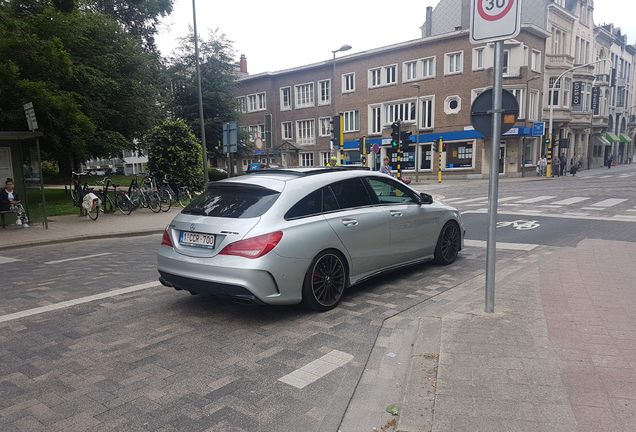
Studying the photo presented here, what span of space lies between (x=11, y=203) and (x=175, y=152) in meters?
7.54

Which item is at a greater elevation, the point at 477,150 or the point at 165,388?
the point at 477,150

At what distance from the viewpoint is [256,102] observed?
54.1 meters

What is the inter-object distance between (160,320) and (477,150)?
36267mm

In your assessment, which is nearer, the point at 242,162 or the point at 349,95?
the point at 349,95

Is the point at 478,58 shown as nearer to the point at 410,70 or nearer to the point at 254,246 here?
the point at 410,70

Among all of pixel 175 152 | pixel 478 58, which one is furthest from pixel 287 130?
pixel 175 152

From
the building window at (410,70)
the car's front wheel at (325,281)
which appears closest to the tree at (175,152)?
the car's front wheel at (325,281)

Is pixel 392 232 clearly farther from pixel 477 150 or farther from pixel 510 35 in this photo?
pixel 477 150

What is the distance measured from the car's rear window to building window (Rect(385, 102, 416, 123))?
125 feet

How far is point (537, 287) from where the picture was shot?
5.55 metres

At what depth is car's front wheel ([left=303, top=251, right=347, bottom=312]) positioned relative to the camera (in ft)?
15.6

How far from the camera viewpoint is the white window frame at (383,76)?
42.0m

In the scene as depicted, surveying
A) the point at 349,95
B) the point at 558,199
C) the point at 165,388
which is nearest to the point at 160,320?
the point at 165,388

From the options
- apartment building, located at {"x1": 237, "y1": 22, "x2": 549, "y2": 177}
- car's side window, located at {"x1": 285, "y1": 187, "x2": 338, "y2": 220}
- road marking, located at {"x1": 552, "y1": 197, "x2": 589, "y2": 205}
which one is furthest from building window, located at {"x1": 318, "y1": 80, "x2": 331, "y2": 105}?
car's side window, located at {"x1": 285, "y1": 187, "x2": 338, "y2": 220}
